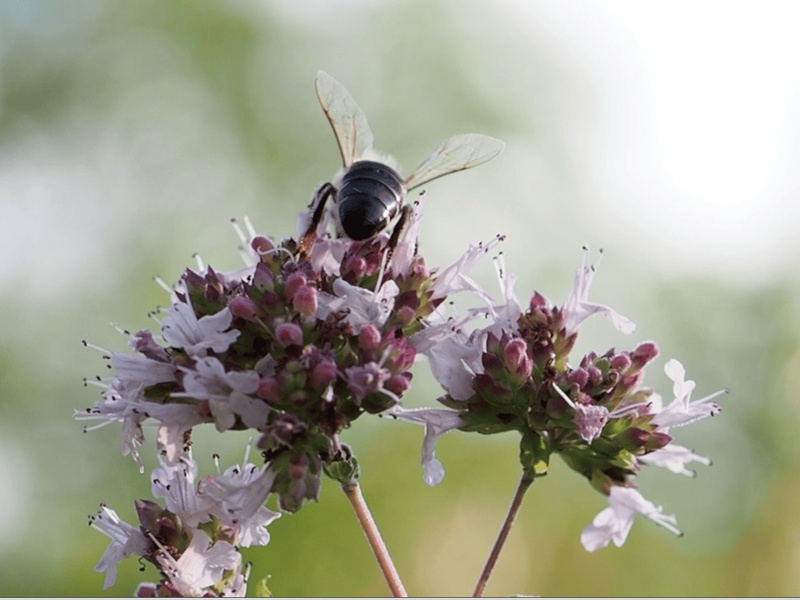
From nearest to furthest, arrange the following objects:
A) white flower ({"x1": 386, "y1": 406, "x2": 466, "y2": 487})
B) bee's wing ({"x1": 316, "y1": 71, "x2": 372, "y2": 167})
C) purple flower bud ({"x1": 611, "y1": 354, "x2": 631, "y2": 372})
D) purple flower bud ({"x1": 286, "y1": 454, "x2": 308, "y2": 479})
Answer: purple flower bud ({"x1": 286, "y1": 454, "x2": 308, "y2": 479}) → white flower ({"x1": 386, "y1": 406, "x2": 466, "y2": 487}) → purple flower bud ({"x1": 611, "y1": 354, "x2": 631, "y2": 372}) → bee's wing ({"x1": 316, "y1": 71, "x2": 372, "y2": 167})

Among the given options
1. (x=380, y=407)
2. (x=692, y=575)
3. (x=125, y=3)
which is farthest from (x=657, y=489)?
(x=125, y=3)

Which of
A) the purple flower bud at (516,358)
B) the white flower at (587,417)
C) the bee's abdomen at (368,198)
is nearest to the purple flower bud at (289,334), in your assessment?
the bee's abdomen at (368,198)

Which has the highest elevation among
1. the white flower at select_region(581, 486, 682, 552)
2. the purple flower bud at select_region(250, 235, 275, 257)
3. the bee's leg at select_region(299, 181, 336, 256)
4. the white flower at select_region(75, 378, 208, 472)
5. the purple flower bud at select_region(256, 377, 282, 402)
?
the bee's leg at select_region(299, 181, 336, 256)

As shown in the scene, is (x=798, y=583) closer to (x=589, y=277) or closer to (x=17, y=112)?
(x=589, y=277)

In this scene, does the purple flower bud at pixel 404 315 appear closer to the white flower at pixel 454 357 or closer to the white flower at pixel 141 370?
the white flower at pixel 454 357

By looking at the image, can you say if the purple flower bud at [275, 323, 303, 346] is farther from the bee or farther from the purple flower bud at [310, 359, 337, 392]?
the bee


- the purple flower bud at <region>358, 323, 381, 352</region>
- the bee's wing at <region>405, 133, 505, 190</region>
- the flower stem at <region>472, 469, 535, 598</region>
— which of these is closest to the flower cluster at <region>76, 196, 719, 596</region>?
the purple flower bud at <region>358, 323, 381, 352</region>

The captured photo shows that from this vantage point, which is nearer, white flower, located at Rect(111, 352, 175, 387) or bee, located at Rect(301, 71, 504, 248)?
white flower, located at Rect(111, 352, 175, 387)
